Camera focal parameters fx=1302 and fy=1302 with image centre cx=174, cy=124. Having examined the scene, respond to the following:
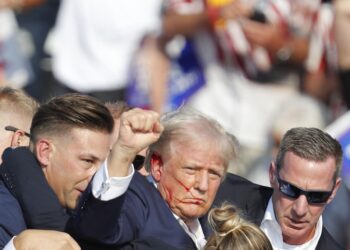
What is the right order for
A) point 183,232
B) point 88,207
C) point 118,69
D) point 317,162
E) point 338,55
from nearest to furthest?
point 88,207
point 183,232
point 317,162
point 338,55
point 118,69

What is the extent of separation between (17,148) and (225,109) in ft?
11.9

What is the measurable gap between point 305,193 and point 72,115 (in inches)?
44.4

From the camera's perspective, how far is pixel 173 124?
17.6 feet

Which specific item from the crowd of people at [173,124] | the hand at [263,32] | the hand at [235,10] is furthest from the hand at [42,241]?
the hand at [263,32]

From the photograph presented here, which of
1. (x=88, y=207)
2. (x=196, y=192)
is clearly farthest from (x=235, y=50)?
(x=88, y=207)

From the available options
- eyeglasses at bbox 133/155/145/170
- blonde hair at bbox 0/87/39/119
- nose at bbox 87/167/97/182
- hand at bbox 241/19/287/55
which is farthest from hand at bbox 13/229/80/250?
hand at bbox 241/19/287/55

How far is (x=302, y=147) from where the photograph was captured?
5699mm

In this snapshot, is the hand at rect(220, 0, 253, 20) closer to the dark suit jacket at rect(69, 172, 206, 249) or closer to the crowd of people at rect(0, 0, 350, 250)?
the crowd of people at rect(0, 0, 350, 250)

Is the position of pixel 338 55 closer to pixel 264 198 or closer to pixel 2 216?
pixel 264 198

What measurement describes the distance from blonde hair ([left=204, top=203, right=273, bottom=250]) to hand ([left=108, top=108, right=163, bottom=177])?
51 cm

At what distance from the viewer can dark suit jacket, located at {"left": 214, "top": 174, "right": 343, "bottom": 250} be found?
577 centimetres

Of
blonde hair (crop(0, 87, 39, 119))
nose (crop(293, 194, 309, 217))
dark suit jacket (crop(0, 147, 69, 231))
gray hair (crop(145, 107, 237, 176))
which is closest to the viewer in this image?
dark suit jacket (crop(0, 147, 69, 231))

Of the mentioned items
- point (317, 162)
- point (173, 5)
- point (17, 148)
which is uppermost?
point (17, 148)

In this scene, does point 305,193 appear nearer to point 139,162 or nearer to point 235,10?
point 139,162
